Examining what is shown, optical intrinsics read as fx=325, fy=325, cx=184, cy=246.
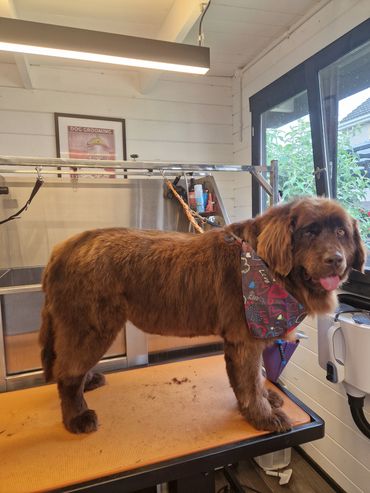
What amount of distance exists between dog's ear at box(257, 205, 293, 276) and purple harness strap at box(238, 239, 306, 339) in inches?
1.7

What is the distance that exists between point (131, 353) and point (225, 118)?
8.35ft

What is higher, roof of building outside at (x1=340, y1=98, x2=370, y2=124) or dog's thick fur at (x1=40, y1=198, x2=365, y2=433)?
roof of building outside at (x1=340, y1=98, x2=370, y2=124)

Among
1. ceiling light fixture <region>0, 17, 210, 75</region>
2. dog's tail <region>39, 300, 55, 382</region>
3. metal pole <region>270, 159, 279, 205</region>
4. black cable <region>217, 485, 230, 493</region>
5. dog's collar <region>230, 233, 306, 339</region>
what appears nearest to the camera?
dog's collar <region>230, 233, 306, 339</region>

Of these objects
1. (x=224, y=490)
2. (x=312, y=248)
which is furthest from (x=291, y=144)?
(x=224, y=490)

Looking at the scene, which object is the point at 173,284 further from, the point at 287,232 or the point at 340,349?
the point at 340,349

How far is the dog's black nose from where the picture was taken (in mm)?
979

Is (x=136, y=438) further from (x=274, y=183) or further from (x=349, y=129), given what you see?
(x=349, y=129)

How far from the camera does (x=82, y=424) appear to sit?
3.85 feet

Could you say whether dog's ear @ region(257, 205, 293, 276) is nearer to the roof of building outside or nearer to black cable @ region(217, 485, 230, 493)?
the roof of building outside

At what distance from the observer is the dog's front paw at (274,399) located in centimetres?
132

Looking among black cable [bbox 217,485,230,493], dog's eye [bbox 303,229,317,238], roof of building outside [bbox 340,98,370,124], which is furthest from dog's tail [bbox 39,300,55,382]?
roof of building outside [bbox 340,98,370,124]

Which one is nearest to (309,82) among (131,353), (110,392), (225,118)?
(225,118)

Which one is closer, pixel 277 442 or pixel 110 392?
pixel 277 442

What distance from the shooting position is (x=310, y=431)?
3.89ft
